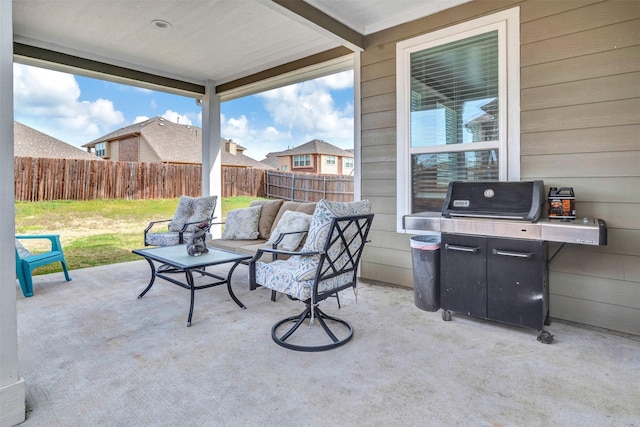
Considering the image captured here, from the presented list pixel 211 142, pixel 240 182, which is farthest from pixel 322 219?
pixel 240 182

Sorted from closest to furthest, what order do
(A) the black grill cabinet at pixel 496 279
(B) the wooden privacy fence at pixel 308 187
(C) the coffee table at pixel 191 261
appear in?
(A) the black grill cabinet at pixel 496 279, (C) the coffee table at pixel 191 261, (B) the wooden privacy fence at pixel 308 187

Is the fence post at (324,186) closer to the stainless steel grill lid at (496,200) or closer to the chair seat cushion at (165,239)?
the chair seat cushion at (165,239)

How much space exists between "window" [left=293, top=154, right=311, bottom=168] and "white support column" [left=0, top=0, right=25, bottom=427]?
27.9 ft

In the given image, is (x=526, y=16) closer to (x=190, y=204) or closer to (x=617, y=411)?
(x=617, y=411)

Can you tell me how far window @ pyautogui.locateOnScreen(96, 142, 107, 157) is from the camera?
13.7 metres

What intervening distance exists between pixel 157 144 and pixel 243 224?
9.44 meters

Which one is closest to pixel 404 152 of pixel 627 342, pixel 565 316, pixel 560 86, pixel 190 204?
pixel 560 86

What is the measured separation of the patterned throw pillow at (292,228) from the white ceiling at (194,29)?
1.92 m

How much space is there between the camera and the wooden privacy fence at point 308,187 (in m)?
5.50

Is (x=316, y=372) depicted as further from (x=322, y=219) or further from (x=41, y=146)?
Answer: (x=41, y=146)

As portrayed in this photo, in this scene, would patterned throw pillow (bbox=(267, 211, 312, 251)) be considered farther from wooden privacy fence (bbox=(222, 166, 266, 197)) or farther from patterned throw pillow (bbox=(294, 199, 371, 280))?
wooden privacy fence (bbox=(222, 166, 266, 197))

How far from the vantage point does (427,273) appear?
9.73ft

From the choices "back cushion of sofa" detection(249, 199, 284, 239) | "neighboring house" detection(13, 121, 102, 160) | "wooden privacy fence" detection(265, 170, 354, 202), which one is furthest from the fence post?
"neighboring house" detection(13, 121, 102, 160)

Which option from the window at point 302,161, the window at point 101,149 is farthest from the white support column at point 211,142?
the window at point 101,149
